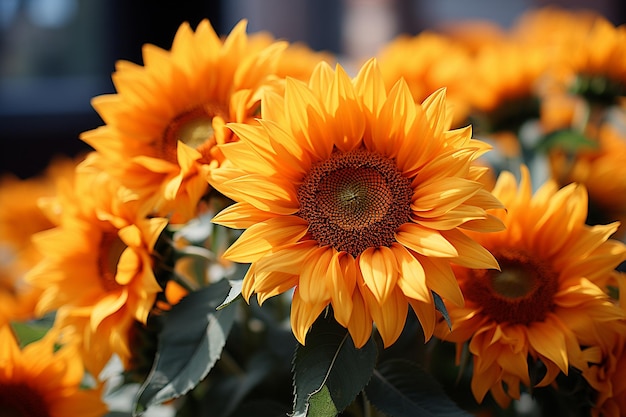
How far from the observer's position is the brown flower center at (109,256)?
0.56m

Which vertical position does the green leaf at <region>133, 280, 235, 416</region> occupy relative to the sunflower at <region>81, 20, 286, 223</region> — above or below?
below

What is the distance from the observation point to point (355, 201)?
0.49 metres

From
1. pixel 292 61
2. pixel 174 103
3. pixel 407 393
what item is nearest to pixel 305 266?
pixel 407 393

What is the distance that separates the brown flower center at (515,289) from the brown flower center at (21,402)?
33 cm

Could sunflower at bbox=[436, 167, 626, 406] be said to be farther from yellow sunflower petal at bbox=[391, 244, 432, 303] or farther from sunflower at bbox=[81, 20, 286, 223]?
sunflower at bbox=[81, 20, 286, 223]

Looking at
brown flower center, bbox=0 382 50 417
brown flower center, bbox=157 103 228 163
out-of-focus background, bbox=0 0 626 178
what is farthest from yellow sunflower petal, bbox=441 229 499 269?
out-of-focus background, bbox=0 0 626 178

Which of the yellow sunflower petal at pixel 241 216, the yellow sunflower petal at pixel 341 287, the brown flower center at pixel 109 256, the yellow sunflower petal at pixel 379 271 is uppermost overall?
the yellow sunflower petal at pixel 241 216

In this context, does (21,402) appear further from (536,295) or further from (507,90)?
(507,90)

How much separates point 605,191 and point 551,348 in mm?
316

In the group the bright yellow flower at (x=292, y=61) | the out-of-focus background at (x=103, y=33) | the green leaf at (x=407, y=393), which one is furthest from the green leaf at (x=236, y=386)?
the out-of-focus background at (x=103, y=33)

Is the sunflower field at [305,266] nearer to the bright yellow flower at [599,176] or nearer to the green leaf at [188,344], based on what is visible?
the green leaf at [188,344]

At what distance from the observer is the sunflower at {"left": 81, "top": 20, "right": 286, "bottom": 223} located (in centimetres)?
53

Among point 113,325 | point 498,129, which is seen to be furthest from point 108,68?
point 113,325

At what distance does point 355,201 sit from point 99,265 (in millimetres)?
218
